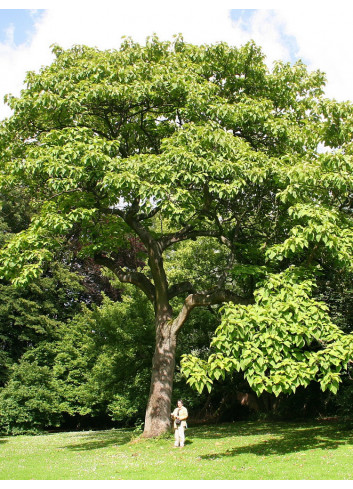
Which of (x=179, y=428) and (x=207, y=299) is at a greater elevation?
(x=207, y=299)

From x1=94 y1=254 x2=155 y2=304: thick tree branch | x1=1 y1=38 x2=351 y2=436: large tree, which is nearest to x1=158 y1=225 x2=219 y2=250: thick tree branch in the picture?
x1=1 y1=38 x2=351 y2=436: large tree

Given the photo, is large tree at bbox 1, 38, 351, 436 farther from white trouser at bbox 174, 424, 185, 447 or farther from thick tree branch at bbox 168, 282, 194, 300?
white trouser at bbox 174, 424, 185, 447

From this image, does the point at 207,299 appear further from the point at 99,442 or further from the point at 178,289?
the point at 99,442

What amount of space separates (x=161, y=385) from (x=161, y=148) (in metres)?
7.17

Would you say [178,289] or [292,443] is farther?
[178,289]

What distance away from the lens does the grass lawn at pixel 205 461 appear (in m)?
7.16

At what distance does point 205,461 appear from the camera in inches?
336

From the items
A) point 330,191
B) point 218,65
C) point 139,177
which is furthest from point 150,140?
point 330,191

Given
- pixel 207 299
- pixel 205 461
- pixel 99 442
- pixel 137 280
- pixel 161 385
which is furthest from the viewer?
pixel 137 280

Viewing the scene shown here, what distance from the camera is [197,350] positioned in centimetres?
2081

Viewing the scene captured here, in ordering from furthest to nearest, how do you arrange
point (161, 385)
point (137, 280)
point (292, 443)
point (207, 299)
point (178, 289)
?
point (178, 289), point (137, 280), point (207, 299), point (161, 385), point (292, 443)

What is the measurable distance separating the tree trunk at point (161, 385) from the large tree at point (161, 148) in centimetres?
3

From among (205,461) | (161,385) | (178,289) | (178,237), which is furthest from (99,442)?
(178,237)

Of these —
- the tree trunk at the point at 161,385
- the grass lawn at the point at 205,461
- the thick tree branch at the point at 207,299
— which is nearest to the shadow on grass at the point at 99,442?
the grass lawn at the point at 205,461
